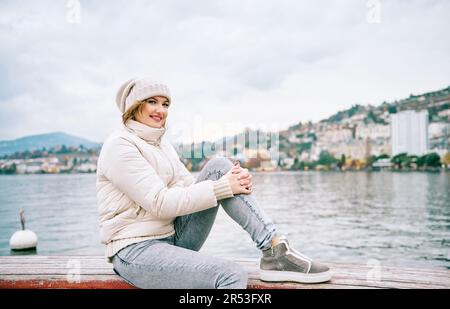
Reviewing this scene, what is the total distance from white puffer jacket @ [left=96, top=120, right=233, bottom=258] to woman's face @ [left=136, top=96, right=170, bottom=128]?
38 mm

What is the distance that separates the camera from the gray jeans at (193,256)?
171 centimetres

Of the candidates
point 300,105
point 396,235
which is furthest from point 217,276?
point 300,105

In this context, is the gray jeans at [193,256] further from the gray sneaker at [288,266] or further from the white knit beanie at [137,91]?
the white knit beanie at [137,91]

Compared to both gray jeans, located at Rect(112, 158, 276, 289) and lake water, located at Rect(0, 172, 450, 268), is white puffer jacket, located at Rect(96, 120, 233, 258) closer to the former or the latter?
gray jeans, located at Rect(112, 158, 276, 289)

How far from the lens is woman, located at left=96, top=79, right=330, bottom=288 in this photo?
5.69ft

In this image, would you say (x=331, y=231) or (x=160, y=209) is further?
(x=331, y=231)

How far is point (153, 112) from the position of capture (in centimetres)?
196

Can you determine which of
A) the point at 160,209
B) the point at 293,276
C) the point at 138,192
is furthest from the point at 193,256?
the point at 293,276

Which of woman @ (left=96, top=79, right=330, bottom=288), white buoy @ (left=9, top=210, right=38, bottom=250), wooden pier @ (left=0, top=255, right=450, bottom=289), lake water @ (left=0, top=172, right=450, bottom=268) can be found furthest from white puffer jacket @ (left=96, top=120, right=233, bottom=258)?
white buoy @ (left=9, top=210, right=38, bottom=250)

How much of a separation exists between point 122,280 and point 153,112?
0.78 meters

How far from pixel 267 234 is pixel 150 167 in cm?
56

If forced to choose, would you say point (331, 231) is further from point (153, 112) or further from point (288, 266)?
point (153, 112)

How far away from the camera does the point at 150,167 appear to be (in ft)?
5.96

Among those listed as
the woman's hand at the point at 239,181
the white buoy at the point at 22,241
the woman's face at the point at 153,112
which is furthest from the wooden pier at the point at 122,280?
the white buoy at the point at 22,241
